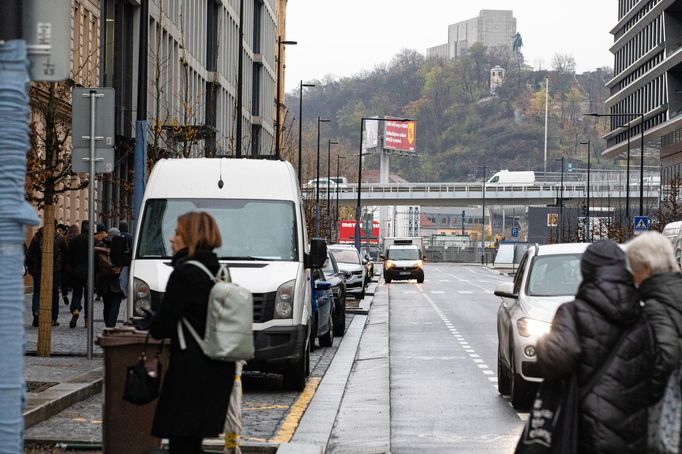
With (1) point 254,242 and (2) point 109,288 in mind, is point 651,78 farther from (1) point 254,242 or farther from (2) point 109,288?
(1) point 254,242

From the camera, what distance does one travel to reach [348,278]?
44438 millimetres

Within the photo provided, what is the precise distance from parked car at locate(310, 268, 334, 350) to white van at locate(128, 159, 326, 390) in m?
3.28

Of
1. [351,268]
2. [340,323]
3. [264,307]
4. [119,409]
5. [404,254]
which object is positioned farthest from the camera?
[404,254]

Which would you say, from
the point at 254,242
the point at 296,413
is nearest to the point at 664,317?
the point at 296,413

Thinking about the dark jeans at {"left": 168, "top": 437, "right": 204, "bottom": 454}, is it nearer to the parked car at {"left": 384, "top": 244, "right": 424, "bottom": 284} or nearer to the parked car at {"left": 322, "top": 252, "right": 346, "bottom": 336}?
the parked car at {"left": 322, "top": 252, "right": 346, "bottom": 336}

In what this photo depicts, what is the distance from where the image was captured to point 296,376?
1600 centimetres

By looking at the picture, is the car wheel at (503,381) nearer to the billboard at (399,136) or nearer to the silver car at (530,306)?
the silver car at (530,306)

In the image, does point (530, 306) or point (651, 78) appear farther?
point (651, 78)

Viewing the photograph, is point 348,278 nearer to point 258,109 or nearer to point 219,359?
point 219,359

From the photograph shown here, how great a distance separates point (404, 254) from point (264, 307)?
56543 mm

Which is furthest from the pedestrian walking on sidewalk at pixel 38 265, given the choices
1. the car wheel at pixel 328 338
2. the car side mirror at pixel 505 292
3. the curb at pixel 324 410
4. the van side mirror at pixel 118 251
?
the car side mirror at pixel 505 292

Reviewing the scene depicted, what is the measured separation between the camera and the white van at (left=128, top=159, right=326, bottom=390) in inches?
610

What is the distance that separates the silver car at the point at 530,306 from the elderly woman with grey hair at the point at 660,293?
7.03m

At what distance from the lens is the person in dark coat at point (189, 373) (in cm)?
733
